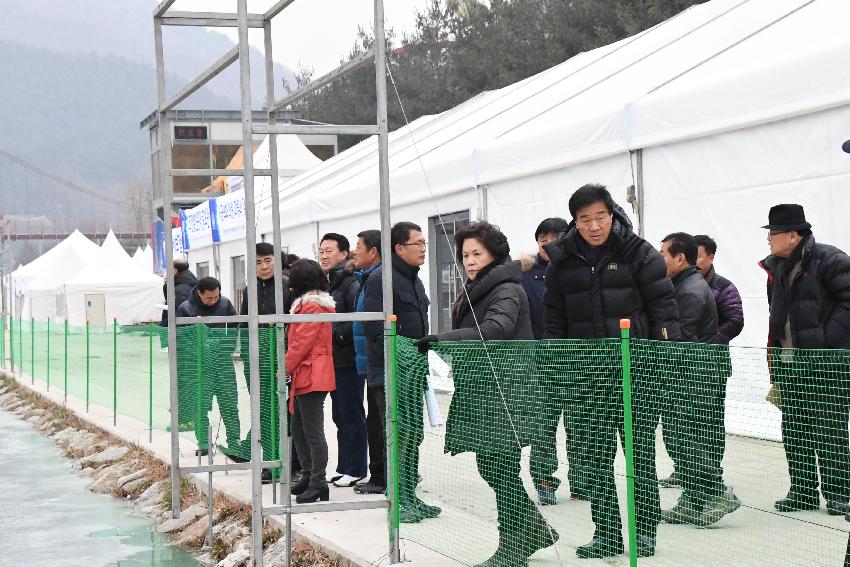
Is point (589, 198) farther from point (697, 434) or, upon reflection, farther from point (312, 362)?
point (312, 362)

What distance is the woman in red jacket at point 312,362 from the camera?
7.70 m

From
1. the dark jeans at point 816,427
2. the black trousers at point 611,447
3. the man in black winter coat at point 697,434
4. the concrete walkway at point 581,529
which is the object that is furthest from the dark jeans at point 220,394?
the dark jeans at point 816,427

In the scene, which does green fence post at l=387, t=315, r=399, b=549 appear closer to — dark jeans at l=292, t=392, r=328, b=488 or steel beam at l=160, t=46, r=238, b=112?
dark jeans at l=292, t=392, r=328, b=488

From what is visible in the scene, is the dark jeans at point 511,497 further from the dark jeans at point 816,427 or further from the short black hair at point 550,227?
the short black hair at point 550,227

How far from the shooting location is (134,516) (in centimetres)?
1020

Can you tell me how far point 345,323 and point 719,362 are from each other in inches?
157

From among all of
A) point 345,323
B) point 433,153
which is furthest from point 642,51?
point 345,323

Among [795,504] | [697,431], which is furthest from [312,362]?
[795,504]

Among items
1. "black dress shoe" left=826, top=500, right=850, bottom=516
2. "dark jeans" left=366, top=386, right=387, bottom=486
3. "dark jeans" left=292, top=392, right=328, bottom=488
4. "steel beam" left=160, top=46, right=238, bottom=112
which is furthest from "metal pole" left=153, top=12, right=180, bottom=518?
"black dress shoe" left=826, top=500, right=850, bottom=516

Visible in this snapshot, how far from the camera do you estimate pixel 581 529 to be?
5.60 metres

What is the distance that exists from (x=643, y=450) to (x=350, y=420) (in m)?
→ 3.90

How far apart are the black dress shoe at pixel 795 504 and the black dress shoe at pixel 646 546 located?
0.52 meters

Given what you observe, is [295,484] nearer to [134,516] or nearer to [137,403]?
[134,516]

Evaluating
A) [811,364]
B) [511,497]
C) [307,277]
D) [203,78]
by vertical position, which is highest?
[203,78]
